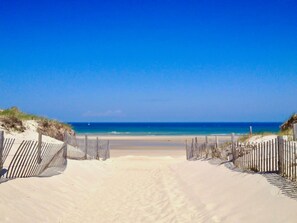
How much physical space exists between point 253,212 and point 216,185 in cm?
454

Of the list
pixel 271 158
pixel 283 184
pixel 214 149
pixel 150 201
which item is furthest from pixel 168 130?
pixel 283 184

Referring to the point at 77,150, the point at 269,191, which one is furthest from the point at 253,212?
the point at 77,150

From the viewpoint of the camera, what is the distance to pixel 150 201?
491 inches

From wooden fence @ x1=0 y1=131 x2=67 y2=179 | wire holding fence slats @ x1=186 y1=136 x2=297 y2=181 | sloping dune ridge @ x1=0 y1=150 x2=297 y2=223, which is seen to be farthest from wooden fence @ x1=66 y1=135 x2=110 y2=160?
wire holding fence slats @ x1=186 y1=136 x2=297 y2=181

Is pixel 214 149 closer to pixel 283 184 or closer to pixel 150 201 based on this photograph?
pixel 150 201

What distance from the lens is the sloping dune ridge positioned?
8.80 meters

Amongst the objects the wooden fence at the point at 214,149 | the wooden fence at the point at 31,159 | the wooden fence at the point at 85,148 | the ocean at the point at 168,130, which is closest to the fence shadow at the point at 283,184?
the wooden fence at the point at 214,149

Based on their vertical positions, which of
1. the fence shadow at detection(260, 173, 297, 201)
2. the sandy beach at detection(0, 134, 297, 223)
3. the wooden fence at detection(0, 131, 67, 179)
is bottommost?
the sandy beach at detection(0, 134, 297, 223)

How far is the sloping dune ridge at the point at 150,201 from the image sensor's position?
347 inches

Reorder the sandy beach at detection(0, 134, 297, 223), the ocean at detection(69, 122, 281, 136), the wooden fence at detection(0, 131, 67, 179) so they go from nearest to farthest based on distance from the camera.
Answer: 1. the sandy beach at detection(0, 134, 297, 223)
2. the wooden fence at detection(0, 131, 67, 179)
3. the ocean at detection(69, 122, 281, 136)

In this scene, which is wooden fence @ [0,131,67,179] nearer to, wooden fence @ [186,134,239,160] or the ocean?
wooden fence @ [186,134,239,160]

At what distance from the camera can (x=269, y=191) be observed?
959 centimetres

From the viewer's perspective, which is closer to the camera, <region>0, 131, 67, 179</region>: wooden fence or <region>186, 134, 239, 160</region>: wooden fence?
<region>0, 131, 67, 179</region>: wooden fence

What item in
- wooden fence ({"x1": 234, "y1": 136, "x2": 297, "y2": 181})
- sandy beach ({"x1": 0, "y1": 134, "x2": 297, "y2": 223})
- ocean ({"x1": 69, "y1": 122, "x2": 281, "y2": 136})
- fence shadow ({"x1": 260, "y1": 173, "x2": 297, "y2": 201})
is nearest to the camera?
sandy beach ({"x1": 0, "y1": 134, "x2": 297, "y2": 223})
